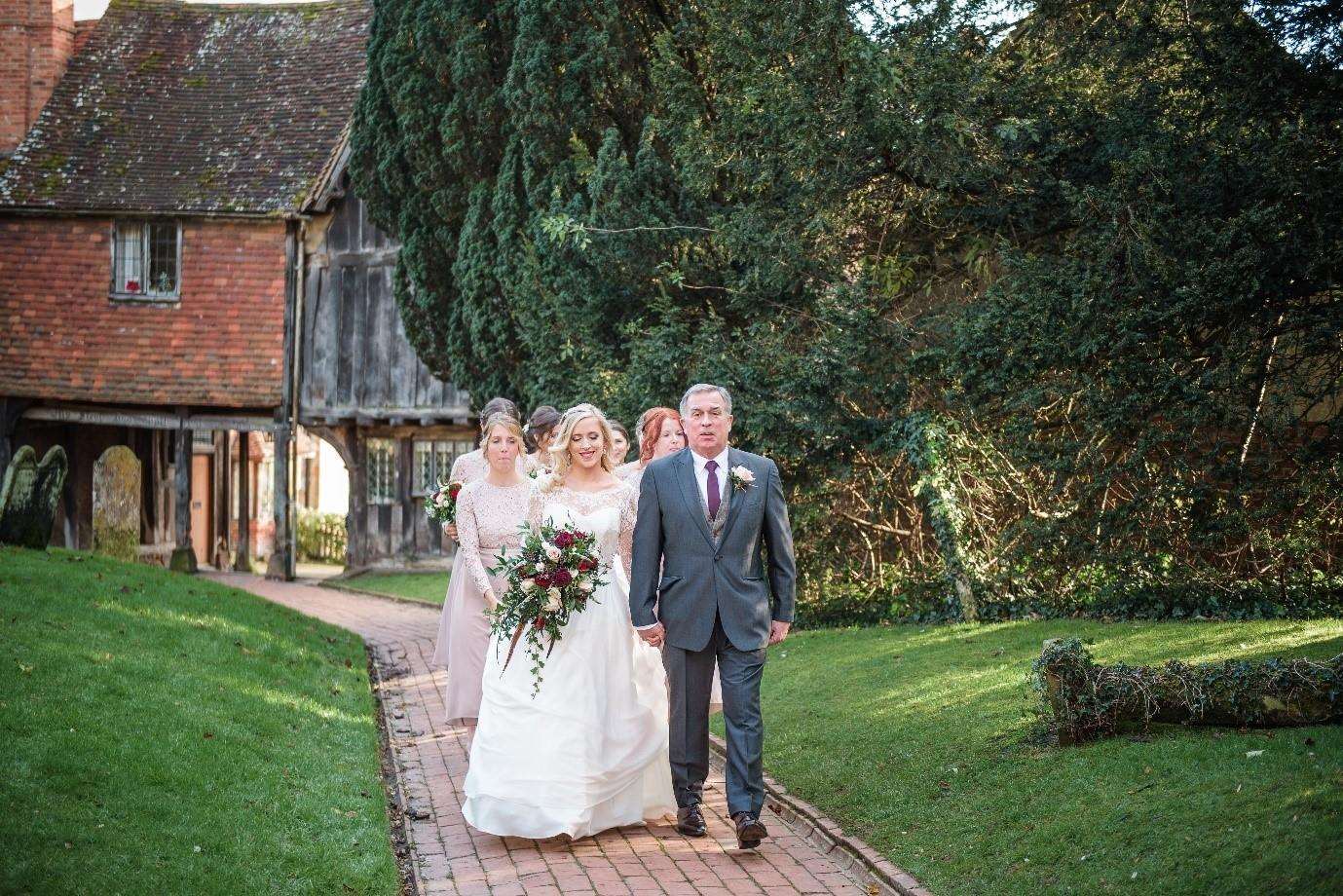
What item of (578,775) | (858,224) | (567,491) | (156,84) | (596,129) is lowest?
(578,775)

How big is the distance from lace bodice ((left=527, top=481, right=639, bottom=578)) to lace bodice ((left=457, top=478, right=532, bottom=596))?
1.55m

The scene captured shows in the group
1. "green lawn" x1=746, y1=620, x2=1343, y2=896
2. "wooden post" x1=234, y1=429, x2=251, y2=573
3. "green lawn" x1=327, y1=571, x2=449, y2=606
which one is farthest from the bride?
"wooden post" x1=234, y1=429, x2=251, y2=573

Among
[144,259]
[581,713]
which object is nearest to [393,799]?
[581,713]

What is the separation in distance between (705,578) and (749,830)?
1290mm

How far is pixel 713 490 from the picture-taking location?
746cm

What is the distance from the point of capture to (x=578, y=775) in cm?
738

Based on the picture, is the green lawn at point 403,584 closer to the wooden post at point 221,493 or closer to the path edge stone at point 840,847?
the wooden post at point 221,493

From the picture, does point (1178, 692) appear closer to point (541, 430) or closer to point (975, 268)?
point (541, 430)

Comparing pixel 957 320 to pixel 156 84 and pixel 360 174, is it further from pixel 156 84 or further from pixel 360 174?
pixel 156 84

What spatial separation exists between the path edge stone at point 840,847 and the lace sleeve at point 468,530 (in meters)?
2.57

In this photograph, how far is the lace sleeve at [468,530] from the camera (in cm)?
976

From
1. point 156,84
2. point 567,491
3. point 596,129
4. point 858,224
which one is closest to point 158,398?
point 156,84

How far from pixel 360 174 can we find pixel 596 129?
5.62m

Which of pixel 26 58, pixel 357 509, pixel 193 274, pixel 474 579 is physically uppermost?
pixel 26 58
